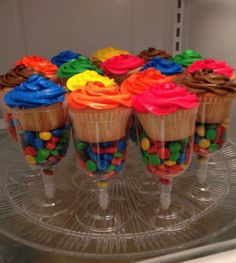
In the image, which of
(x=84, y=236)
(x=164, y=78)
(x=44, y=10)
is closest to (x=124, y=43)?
(x=44, y=10)

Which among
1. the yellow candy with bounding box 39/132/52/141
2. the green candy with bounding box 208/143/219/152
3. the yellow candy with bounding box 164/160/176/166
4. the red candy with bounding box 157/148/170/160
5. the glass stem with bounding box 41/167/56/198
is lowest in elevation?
the glass stem with bounding box 41/167/56/198

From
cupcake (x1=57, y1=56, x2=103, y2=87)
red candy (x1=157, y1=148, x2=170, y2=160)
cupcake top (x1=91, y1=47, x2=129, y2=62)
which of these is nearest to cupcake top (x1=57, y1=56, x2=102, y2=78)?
cupcake (x1=57, y1=56, x2=103, y2=87)

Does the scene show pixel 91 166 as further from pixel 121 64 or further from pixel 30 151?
pixel 121 64

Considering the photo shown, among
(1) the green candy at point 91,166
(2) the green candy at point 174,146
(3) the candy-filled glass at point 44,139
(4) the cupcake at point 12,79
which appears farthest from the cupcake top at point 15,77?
(2) the green candy at point 174,146

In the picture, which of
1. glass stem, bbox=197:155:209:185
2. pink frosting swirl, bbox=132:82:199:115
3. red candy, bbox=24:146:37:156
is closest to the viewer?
pink frosting swirl, bbox=132:82:199:115

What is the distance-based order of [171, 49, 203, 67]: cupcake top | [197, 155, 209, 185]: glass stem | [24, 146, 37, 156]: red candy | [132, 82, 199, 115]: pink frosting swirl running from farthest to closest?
[171, 49, 203, 67]: cupcake top
[197, 155, 209, 185]: glass stem
[24, 146, 37, 156]: red candy
[132, 82, 199, 115]: pink frosting swirl

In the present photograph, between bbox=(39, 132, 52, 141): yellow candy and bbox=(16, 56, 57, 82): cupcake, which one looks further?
bbox=(16, 56, 57, 82): cupcake

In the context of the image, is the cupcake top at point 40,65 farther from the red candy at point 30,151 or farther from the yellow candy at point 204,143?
the yellow candy at point 204,143

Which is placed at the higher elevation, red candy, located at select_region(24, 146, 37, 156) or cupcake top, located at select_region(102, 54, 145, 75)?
cupcake top, located at select_region(102, 54, 145, 75)

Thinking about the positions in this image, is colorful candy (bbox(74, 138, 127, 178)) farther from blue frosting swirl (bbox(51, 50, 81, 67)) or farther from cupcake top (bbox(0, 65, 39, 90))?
blue frosting swirl (bbox(51, 50, 81, 67))
